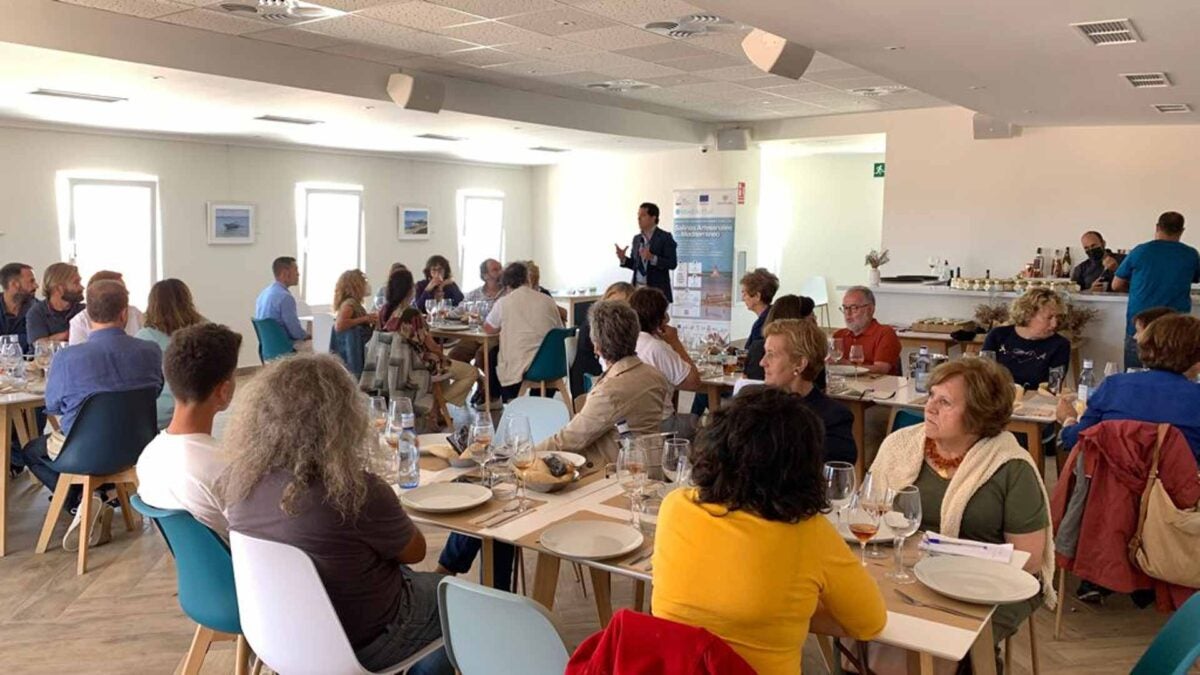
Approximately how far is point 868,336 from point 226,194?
7.62 meters

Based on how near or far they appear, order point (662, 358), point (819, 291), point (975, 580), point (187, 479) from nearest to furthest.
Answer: point (975, 580) → point (187, 479) → point (662, 358) → point (819, 291)

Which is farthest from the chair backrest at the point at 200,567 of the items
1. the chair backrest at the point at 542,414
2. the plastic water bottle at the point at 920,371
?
the plastic water bottle at the point at 920,371

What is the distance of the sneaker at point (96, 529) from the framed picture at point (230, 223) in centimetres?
588

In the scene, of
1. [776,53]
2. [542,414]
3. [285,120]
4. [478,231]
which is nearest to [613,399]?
[542,414]

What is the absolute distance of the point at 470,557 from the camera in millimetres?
3604

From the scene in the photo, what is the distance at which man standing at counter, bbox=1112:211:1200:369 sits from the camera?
23.4 ft

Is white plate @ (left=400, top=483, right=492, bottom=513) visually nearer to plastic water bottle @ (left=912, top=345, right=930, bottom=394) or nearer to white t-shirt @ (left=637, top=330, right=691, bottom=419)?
white t-shirt @ (left=637, top=330, right=691, bottom=419)

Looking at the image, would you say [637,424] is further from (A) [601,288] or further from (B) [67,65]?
(A) [601,288]

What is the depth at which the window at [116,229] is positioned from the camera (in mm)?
9250

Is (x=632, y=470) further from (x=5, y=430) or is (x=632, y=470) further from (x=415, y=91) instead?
(x=415, y=91)

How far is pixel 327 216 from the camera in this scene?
448 inches

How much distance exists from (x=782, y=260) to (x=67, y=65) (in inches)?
425

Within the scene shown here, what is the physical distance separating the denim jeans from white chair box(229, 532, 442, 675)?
1.11 m

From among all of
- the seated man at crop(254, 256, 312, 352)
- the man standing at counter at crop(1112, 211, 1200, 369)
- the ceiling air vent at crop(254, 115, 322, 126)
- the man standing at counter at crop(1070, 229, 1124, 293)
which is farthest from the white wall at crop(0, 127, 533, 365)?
the man standing at counter at crop(1112, 211, 1200, 369)
